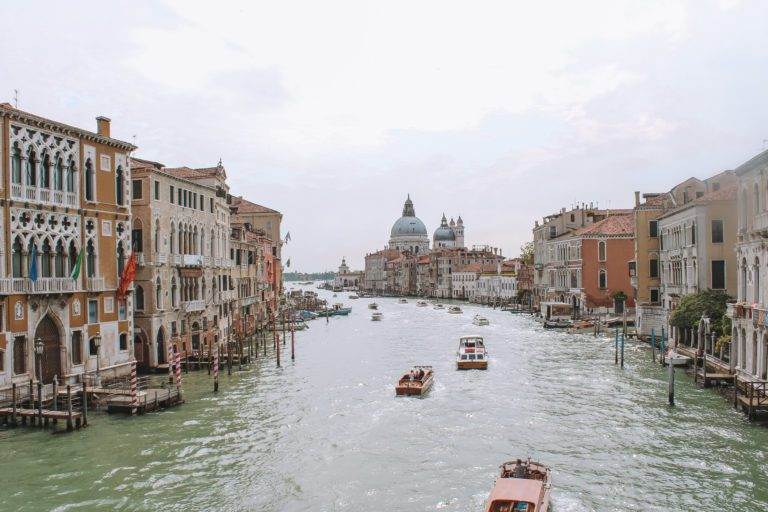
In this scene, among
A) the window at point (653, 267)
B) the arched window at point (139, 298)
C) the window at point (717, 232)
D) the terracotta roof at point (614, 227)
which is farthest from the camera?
the terracotta roof at point (614, 227)

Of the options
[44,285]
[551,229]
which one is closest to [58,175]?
[44,285]

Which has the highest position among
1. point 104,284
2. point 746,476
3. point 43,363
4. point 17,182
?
point 17,182

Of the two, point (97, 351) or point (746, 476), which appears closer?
point (746, 476)

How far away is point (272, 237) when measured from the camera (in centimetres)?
6575

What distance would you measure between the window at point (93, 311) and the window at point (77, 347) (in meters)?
0.69

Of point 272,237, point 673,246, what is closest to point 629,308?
point 673,246

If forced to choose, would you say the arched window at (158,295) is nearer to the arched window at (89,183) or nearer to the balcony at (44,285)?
the arched window at (89,183)

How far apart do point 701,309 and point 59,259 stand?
25.8 m

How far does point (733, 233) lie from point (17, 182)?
2927cm

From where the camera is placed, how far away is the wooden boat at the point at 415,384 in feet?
86.0

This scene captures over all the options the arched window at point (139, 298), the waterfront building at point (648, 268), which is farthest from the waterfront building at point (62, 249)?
the waterfront building at point (648, 268)

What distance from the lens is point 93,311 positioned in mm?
25000

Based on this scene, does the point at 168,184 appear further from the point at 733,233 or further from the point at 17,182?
the point at 733,233

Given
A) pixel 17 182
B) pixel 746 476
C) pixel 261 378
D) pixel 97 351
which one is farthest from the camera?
pixel 261 378
